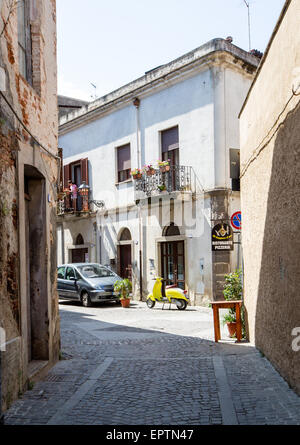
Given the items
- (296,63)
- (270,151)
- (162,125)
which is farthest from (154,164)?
(296,63)

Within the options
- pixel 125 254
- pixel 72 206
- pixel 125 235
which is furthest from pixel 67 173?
pixel 125 254

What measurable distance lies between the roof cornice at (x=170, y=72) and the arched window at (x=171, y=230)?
5.13 m

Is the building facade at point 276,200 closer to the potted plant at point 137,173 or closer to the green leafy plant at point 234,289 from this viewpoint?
the green leafy plant at point 234,289

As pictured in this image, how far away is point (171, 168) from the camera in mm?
17797

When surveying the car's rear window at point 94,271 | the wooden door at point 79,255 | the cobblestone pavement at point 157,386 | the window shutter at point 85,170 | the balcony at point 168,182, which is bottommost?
the cobblestone pavement at point 157,386

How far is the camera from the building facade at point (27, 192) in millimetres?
5469

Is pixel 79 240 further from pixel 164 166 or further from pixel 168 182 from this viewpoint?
pixel 164 166

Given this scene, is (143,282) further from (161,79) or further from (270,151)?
(270,151)

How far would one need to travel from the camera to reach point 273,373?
6281 mm

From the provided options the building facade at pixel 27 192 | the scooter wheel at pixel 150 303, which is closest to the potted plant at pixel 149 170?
the scooter wheel at pixel 150 303

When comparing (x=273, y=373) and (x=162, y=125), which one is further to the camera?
(x=162, y=125)

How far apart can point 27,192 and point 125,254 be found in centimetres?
1347

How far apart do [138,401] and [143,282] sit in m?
13.8

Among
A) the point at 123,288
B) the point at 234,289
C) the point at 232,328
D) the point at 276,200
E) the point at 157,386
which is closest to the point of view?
the point at 157,386
